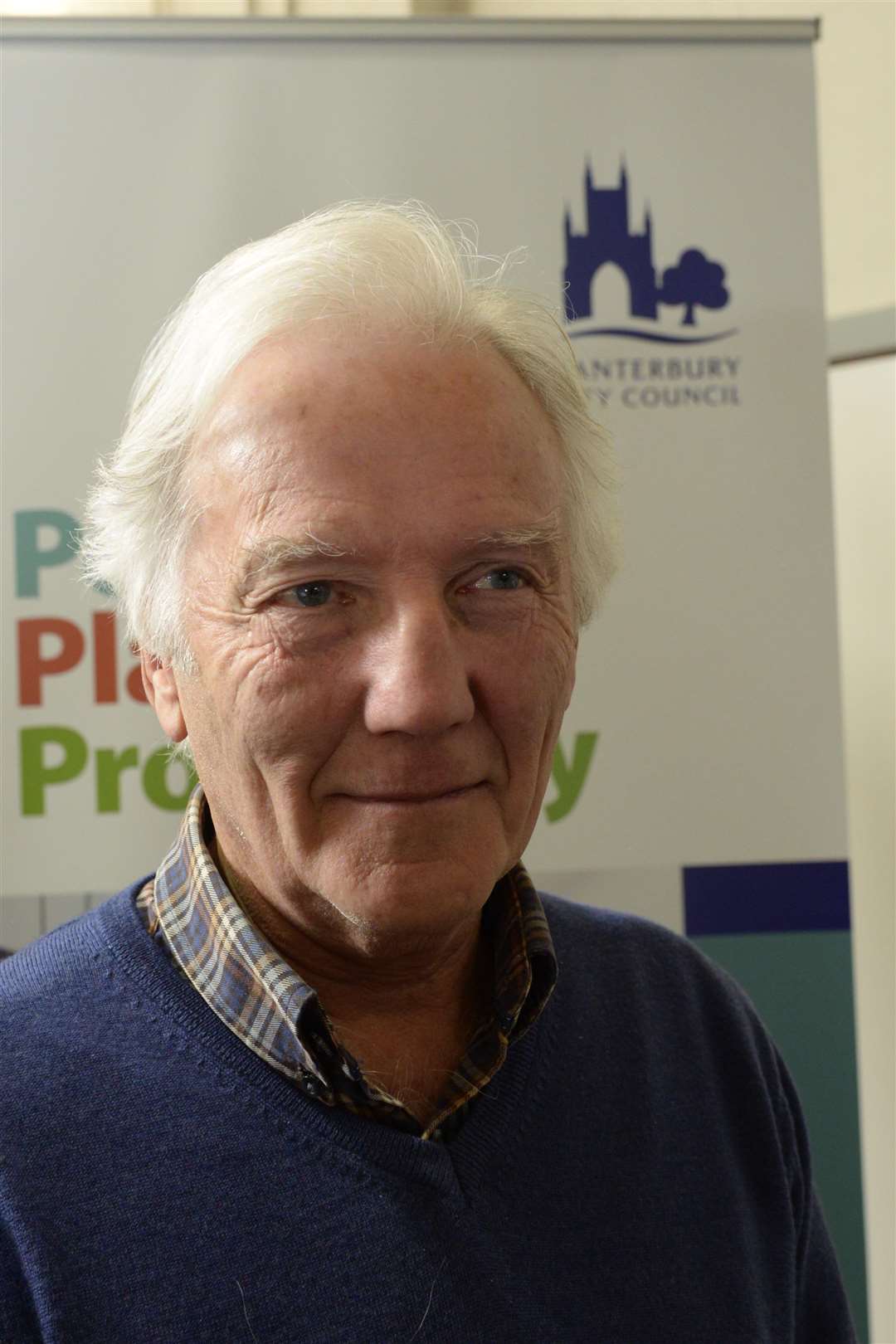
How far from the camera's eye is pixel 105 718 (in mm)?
2148

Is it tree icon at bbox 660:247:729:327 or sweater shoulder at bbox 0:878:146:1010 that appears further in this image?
tree icon at bbox 660:247:729:327

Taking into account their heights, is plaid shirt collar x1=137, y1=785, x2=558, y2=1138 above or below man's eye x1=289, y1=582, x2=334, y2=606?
below

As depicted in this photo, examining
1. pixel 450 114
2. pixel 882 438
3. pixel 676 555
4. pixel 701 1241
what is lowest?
pixel 701 1241

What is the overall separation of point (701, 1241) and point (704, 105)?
173 centimetres

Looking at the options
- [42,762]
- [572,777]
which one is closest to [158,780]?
[42,762]

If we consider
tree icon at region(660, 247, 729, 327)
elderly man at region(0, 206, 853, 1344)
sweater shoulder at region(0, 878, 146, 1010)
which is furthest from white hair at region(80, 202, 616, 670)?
tree icon at region(660, 247, 729, 327)

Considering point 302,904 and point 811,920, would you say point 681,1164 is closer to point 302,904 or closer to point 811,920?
point 302,904

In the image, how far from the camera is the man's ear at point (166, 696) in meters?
1.21

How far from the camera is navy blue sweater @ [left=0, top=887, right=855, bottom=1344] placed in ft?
3.20

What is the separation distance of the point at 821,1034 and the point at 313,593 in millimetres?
1530

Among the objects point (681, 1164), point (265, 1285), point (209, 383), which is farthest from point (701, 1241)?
point (209, 383)

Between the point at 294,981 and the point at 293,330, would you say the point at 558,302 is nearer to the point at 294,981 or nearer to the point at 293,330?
the point at 293,330

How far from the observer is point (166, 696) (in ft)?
4.00

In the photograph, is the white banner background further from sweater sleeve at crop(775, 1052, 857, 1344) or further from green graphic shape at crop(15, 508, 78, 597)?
sweater sleeve at crop(775, 1052, 857, 1344)
